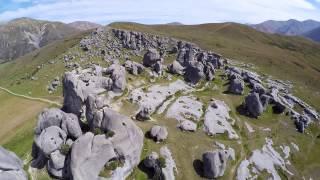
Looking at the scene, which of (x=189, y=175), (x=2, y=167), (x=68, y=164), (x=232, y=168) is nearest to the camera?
(x=2, y=167)

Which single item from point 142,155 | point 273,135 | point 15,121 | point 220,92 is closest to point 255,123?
point 273,135

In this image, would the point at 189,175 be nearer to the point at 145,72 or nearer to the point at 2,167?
the point at 2,167

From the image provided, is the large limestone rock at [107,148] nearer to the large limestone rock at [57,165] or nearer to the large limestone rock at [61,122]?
the large limestone rock at [57,165]

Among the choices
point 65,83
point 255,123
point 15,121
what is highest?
point 65,83

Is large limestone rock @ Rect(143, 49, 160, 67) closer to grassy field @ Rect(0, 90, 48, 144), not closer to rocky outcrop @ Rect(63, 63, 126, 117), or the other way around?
rocky outcrop @ Rect(63, 63, 126, 117)

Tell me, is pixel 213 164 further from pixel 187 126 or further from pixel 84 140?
pixel 84 140

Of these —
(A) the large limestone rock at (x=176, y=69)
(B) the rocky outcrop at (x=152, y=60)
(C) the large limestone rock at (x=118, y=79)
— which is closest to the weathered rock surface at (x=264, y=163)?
(C) the large limestone rock at (x=118, y=79)

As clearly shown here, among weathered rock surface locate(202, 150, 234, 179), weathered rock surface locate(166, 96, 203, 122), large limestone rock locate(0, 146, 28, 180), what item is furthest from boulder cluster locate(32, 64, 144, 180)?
weathered rock surface locate(166, 96, 203, 122)
